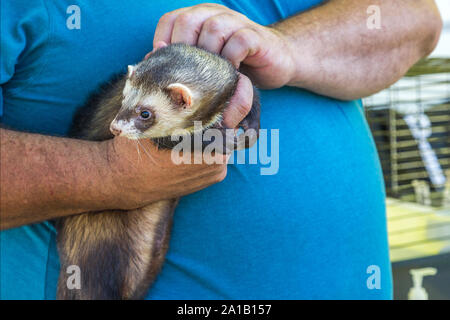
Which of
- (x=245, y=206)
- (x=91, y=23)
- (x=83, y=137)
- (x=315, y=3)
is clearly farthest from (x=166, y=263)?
(x=315, y=3)

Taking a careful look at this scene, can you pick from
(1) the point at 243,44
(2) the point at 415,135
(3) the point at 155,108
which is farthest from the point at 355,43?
(2) the point at 415,135

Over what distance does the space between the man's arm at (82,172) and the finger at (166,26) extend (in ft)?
0.49

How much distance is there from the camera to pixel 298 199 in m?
0.88

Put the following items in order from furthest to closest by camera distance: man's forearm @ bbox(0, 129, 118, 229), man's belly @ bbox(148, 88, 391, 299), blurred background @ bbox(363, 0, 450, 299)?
blurred background @ bbox(363, 0, 450, 299) → man's belly @ bbox(148, 88, 391, 299) → man's forearm @ bbox(0, 129, 118, 229)

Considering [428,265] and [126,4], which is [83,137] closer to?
[126,4]

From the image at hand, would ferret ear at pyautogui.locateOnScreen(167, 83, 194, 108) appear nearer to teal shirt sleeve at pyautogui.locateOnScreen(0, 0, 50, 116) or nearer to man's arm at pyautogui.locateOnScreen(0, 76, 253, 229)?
man's arm at pyautogui.locateOnScreen(0, 76, 253, 229)

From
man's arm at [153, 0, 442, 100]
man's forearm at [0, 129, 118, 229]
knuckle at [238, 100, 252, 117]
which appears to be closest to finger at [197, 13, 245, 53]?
man's arm at [153, 0, 442, 100]

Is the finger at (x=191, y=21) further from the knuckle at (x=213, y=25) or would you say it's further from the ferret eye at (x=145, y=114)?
the ferret eye at (x=145, y=114)

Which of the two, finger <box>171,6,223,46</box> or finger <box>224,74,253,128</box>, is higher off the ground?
finger <box>171,6,223,46</box>

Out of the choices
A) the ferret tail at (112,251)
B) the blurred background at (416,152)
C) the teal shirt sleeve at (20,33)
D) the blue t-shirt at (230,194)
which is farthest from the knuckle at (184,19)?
the blurred background at (416,152)

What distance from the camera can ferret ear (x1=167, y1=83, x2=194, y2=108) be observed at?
0.77 metres

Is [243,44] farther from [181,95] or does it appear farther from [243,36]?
[181,95]
